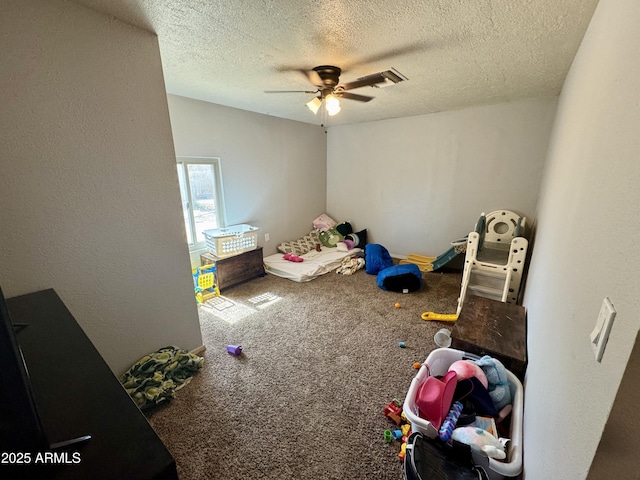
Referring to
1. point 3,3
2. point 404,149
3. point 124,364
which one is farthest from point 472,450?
point 404,149

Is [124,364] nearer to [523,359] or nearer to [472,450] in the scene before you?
[472,450]

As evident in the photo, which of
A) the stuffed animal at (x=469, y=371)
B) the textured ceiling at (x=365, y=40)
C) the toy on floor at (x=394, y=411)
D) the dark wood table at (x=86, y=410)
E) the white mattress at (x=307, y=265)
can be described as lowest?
the toy on floor at (x=394, y=411)

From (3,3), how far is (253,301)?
2.62m

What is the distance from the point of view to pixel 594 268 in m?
0.68

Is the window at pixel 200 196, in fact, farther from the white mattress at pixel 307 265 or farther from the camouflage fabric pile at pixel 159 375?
the camouflage fabric pile at pixel 159 375

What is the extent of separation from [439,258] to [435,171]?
1244mm

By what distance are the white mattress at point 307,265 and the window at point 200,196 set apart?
0.91 metres

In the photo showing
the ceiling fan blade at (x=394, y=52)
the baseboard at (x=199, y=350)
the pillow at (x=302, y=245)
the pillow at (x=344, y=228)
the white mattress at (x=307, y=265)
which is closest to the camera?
the ceiling fan blade at (x=394, y=52)

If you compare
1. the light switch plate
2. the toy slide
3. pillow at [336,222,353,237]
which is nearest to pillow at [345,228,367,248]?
pillow at [336,222,353,237]

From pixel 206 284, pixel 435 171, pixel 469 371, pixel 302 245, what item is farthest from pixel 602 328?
pixel 302 245

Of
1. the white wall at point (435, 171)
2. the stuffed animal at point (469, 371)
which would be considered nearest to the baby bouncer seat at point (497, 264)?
the white wall at point (435, 171)

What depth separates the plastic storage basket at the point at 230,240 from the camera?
10.4ft

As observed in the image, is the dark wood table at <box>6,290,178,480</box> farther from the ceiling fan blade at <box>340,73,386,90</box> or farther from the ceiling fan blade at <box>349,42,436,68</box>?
the ceiling fan blade at <box>349,42,436,68</box>

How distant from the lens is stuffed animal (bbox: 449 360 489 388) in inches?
57.6
